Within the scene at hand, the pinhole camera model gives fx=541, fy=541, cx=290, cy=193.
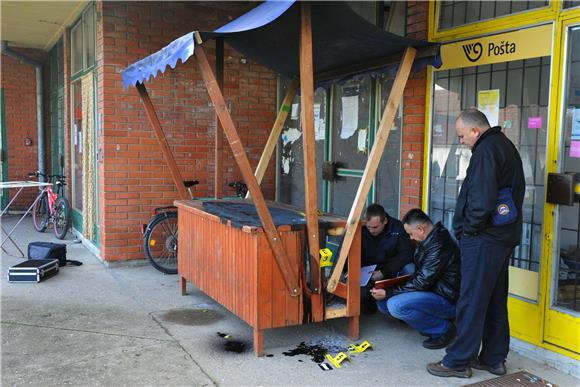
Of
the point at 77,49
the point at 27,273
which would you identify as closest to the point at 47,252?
the point at 27,273

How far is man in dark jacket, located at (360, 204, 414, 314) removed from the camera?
15.4 ft

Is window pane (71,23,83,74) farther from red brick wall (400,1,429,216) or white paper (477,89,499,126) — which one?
white paper (477,89,499,126)

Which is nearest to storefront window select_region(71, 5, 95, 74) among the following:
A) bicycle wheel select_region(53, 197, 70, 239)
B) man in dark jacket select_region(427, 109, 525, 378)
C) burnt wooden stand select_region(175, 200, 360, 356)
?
bicycle wheel select_region(53, 197, 70, 239)

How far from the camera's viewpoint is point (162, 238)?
683cm

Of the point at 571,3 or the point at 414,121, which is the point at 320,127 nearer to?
the point at 414,121

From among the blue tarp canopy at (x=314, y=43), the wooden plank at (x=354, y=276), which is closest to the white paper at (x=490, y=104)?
the blue tarp canopy at (x=314, y=43)

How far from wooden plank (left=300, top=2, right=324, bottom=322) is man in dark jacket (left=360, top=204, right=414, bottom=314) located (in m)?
0.77

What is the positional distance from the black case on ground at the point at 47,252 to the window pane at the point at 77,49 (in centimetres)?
295

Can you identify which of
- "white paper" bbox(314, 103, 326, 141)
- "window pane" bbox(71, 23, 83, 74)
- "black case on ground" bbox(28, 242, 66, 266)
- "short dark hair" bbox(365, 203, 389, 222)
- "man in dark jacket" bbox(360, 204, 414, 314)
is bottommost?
"black case on ground" bbox(28, 242, 66, 266)

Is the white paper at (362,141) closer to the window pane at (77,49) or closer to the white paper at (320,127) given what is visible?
the white paper at (320,127)

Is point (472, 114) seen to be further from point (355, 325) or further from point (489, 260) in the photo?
point (355, 325)

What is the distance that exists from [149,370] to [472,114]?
282 cm

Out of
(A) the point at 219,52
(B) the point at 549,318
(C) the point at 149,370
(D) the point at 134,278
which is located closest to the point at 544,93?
(B) the point at 549,318

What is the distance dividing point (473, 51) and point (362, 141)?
5.53ft
